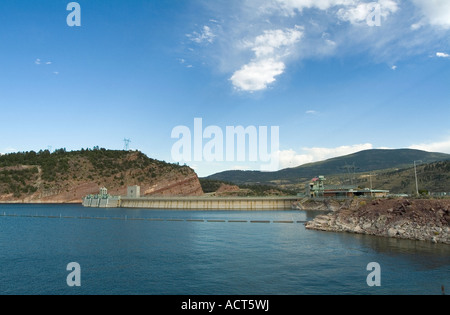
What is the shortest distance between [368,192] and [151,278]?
470ft

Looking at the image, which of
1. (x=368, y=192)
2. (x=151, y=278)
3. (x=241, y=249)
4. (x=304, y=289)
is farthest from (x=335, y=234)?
(x=368, y=192)

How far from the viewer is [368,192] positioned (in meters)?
156

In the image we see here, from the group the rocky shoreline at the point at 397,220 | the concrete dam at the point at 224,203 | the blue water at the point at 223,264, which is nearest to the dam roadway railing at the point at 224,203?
the concrete dam at the point at 224,203

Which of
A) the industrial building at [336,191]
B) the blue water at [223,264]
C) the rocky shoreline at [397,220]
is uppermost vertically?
the industrial building at [336,191]

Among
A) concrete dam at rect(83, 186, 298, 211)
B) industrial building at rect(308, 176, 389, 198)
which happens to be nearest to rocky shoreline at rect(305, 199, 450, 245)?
industrial building at rect(308, 176, 389, 198)

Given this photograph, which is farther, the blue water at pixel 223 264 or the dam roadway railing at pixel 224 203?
the dam roadway railing at pixel 224 203

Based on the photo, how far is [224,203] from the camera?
600 ft

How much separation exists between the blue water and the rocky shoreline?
133 inches

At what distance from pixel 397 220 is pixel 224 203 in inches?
4889

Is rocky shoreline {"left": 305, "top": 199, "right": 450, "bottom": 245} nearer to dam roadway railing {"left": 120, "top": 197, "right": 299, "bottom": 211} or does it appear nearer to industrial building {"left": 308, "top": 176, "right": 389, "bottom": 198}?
industrial building {"left": 308, "top": 176, "right": 389, "bottom": 198}

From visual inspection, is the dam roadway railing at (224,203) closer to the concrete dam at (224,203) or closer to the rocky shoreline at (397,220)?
the concrete dam at (224,203)

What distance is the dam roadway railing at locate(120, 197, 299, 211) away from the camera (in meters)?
173

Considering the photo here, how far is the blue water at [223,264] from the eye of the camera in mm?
33562

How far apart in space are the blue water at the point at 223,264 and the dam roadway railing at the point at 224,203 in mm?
104427
